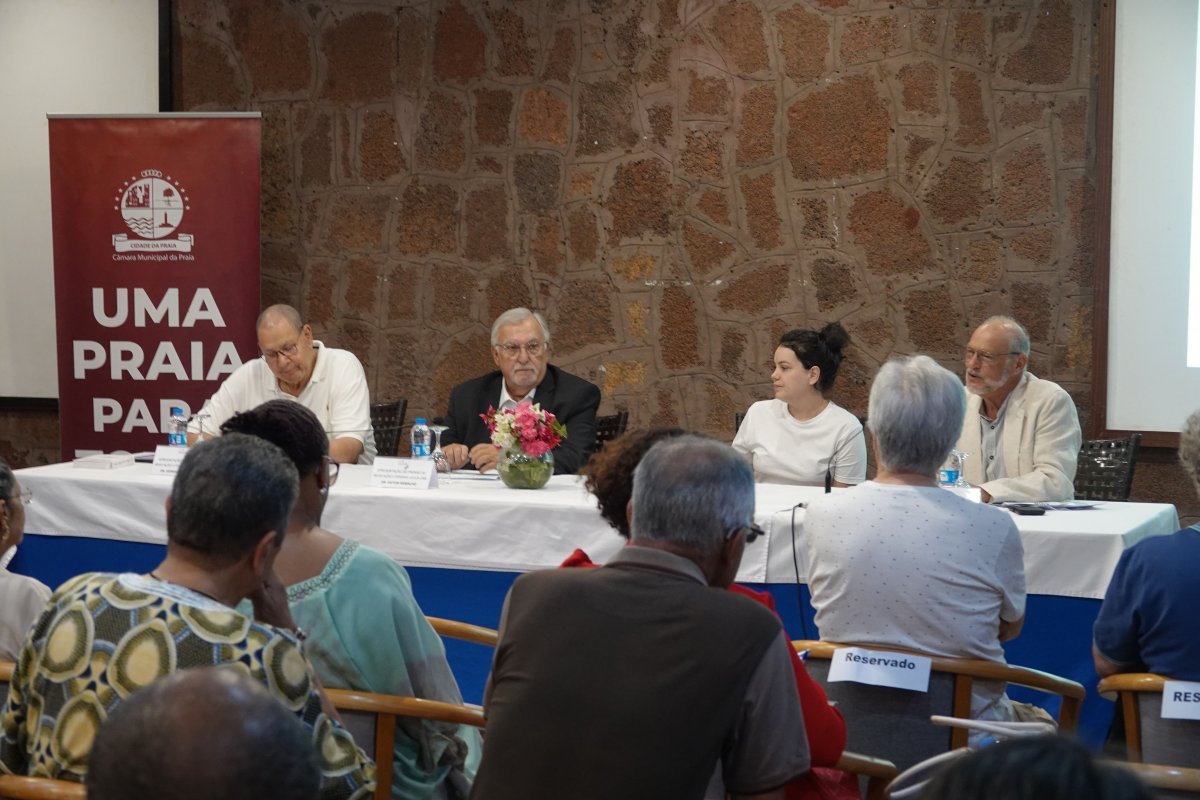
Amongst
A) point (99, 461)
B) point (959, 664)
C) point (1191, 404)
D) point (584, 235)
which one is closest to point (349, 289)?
point (584, 235)

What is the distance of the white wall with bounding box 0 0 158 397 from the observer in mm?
6551

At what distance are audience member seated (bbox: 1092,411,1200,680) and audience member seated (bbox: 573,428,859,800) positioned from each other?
60cm

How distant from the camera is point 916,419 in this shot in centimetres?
251

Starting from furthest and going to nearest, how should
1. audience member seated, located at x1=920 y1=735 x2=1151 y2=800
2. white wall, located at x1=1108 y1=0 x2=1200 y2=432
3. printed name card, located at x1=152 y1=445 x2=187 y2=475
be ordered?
white wall, located at x1=1108 y1=0 x2=1200 y2=432
printed name card, located at x1=152 y1=445 x2=187 y2=475
audience member seated, located at x1=920 y1=735 x2=1151 y2=800

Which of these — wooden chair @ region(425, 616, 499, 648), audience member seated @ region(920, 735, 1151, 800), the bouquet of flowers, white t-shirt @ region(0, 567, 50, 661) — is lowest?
wooden chair @ region(425, 616, 499, 648)

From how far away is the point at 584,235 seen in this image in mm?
6094

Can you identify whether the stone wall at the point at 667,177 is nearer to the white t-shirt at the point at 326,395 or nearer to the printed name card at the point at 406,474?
the white t-shirt at the point at 326,395

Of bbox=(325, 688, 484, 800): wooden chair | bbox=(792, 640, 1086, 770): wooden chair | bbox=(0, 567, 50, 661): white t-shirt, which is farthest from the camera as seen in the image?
bbox=(792, 640, 1086, 770): wooden chair

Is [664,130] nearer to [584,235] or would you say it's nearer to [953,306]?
[584,235]

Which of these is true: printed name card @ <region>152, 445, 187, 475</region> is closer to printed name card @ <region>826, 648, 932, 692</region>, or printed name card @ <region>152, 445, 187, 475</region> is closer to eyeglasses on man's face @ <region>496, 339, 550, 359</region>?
eyeglasses on man's face @ <region>496, 339, 550, 359</region>

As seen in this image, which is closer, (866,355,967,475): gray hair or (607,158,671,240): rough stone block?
(866,355,967,475): gray hair

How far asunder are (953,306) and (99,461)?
3.41 metres

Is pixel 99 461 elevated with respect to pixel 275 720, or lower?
lower

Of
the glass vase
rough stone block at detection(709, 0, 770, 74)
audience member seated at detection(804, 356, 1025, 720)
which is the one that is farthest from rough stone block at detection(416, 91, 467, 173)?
audience member seated at detection(804, 356, 1025, 720)
